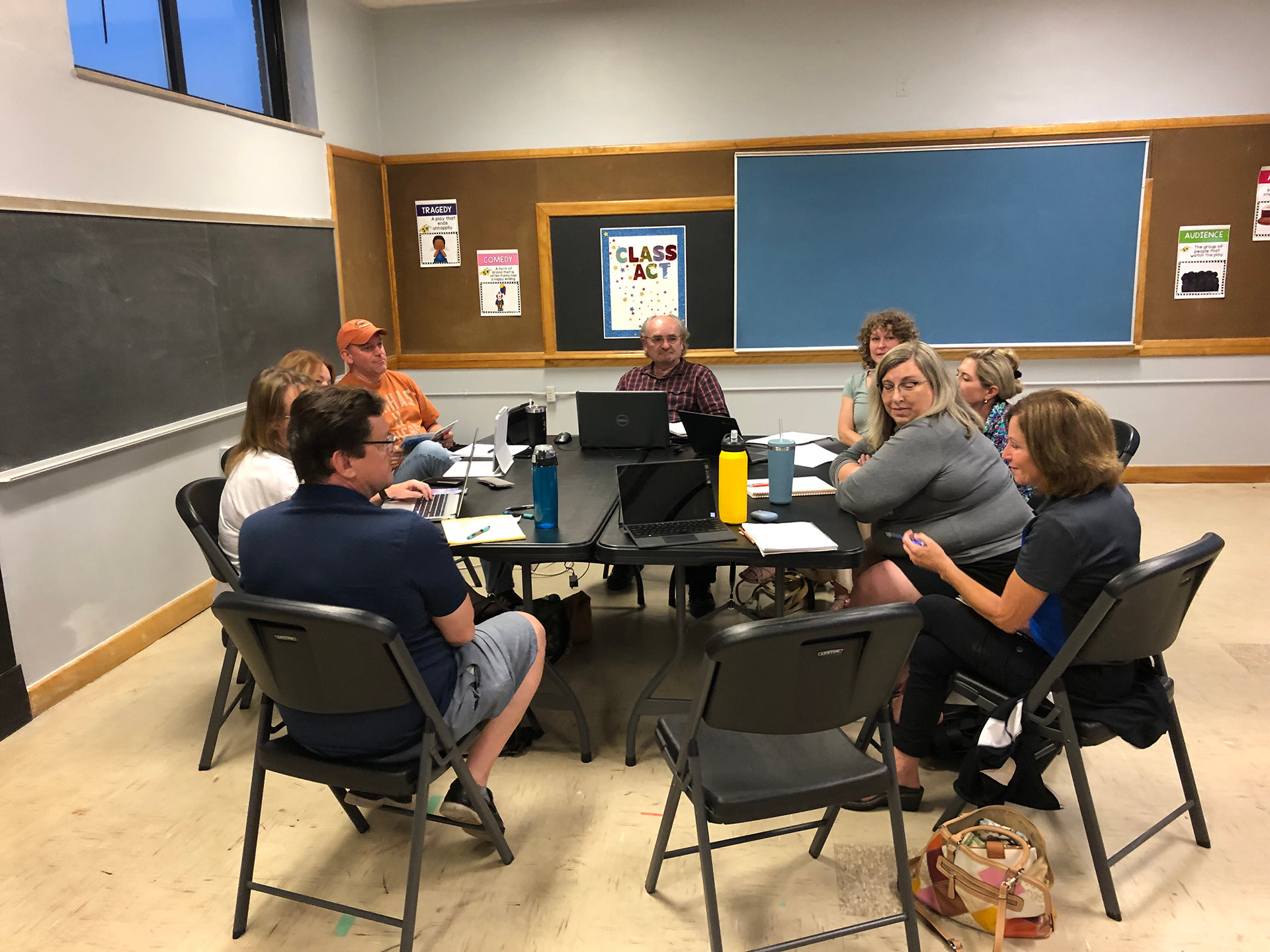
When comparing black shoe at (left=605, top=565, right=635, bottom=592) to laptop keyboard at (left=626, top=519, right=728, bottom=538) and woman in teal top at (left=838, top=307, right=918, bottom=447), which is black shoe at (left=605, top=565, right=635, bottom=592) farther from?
laptop keyboard at (left=626, top=519, right=728, bottom=538)

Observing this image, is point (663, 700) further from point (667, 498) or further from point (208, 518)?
point (208, 518)

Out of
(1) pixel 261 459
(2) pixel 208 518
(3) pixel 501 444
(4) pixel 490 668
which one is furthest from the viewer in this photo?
(3) pixel 501 444

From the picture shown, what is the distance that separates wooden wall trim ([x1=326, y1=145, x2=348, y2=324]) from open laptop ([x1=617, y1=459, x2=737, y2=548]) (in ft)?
10.0

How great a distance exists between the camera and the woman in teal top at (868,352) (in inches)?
142

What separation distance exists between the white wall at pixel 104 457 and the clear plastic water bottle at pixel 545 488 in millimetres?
1800

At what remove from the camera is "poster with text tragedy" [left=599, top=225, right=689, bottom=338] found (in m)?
5.23

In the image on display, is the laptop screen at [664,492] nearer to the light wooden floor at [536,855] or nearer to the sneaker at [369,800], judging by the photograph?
the light wooden floor at [536,855]

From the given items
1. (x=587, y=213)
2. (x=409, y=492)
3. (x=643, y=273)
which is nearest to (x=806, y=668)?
(x=409, y=492)

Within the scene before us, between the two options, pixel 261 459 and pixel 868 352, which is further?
pixel 868 352

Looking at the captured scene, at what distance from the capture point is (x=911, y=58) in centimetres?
490

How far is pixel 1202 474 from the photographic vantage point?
527 cm

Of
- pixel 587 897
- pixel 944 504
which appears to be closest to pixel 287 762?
→ pixel 587 897

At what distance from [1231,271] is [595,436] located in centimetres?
411

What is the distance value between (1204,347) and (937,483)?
149 inches
